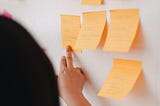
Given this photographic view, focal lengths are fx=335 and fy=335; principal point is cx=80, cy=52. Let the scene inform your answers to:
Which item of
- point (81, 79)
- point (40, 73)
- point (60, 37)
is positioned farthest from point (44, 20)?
point (40, 73)

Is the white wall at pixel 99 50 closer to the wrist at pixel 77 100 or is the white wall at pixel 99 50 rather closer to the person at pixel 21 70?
the wrist at pixel 77 100

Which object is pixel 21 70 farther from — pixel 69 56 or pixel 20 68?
pixel 69 56

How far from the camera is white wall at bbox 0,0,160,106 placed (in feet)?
2.51

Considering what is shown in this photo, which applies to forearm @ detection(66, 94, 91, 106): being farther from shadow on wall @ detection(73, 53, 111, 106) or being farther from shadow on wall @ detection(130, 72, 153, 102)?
shadow on wall @ detection(130, 72, 153, 102)

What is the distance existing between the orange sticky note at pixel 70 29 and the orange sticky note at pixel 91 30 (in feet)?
0.08

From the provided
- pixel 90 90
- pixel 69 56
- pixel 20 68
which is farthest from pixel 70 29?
pixel 20 68

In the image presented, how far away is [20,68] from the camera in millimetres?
674

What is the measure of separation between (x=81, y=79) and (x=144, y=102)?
206mm

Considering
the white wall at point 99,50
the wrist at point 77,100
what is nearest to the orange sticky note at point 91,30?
the white wall at point 99,50

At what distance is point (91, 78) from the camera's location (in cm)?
93

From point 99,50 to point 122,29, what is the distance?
0.35 ft

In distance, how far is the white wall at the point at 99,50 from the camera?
0.76 m

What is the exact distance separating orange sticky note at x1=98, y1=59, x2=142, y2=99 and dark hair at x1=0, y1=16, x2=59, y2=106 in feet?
0.65

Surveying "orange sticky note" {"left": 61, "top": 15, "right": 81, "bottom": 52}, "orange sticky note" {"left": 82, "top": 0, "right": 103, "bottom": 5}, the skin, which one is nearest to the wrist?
the skin
